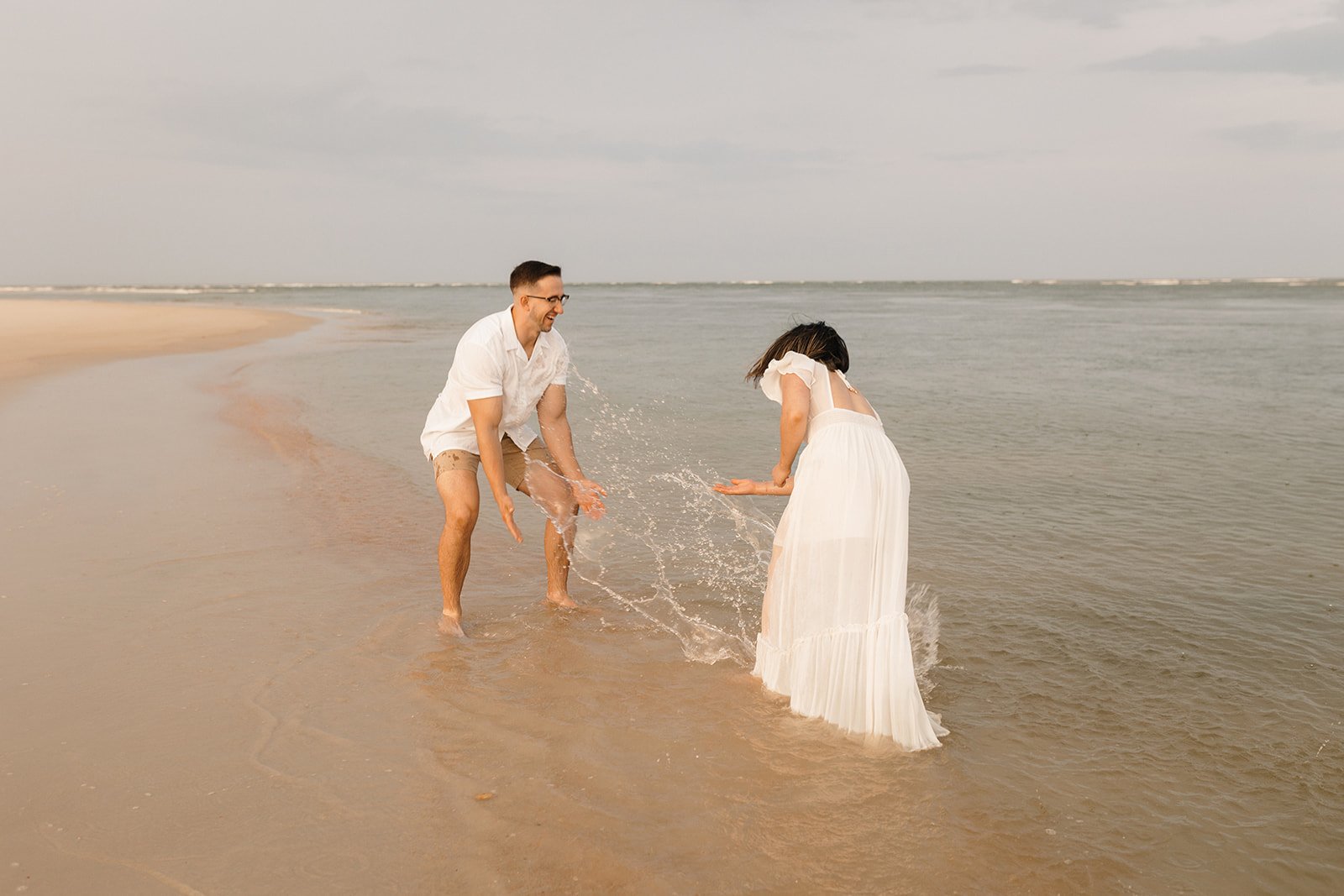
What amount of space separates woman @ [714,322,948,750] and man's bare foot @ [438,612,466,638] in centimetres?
177

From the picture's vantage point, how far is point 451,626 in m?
5.09

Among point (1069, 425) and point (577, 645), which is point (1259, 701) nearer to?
point (577, 645)

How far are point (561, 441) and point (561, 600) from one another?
0.92m

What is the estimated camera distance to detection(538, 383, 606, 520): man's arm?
217 inches

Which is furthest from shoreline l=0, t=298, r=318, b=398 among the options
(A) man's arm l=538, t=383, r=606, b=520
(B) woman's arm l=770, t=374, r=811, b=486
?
(B) woman's arm l=770, t=374, r=811, b=486

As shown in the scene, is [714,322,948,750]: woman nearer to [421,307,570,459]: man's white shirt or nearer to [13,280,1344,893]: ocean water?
[13,280,1344,893]: ocean water

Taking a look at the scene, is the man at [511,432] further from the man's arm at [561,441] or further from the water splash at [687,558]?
the water splash at [687,558]

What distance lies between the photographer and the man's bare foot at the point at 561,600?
5.61 m

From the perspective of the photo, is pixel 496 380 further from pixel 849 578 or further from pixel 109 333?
pixel 109 333

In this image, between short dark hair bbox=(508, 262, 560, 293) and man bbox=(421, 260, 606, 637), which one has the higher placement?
short dark hair bbox=(508, 262, 560, 293)

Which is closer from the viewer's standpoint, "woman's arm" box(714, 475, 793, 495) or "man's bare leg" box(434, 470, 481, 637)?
"woman's arm" box(714, 475, 793, 495)

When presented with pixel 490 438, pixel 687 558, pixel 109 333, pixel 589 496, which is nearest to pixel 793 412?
pixel 589 496

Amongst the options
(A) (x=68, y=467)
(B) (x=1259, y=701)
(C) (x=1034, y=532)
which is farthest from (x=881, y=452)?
(A) (x=68, y=467)

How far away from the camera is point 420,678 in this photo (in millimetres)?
4484
